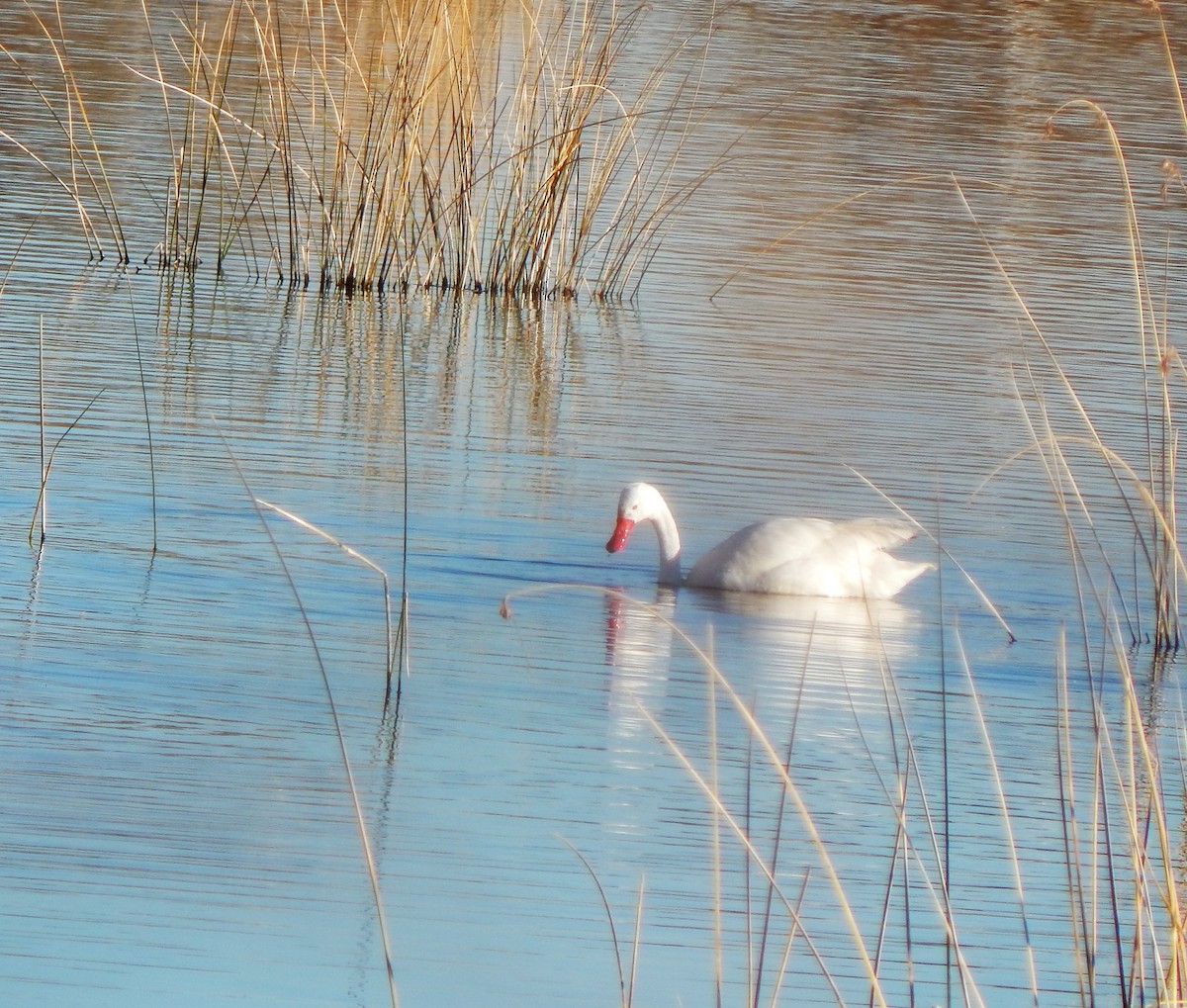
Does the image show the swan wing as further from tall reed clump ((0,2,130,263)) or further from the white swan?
tall reed clump ((0,2,130,263))

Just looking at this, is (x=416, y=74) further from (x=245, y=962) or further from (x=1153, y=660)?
(x=245, y=962)

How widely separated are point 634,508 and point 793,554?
46cm

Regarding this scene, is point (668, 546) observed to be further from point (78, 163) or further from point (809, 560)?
point (78, 163)

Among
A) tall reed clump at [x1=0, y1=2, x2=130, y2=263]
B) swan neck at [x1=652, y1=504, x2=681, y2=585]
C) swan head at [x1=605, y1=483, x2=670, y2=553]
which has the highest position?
swan head at [x1=605, y1=483, x2=670, y2=553]

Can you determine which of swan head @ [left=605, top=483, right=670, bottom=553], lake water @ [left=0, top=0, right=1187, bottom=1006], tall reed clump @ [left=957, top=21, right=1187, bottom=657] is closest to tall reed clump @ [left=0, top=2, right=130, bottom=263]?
lake water @ [left=0, top=0, right=1187, bottom=1006]

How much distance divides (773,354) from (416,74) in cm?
186

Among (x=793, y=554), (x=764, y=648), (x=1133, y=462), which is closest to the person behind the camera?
(x=764, y=648)

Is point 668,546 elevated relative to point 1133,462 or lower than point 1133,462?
elevated

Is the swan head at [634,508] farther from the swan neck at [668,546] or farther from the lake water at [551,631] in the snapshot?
the lake water at [551,631]

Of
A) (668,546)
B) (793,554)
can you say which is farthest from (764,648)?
(668,546)

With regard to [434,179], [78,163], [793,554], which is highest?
[793,554]

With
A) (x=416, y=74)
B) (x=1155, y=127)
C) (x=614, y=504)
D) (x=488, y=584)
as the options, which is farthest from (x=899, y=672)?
(x=1155, y=127)

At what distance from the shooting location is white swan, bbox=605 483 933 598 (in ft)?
20.1

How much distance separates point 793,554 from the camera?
20.1ft
